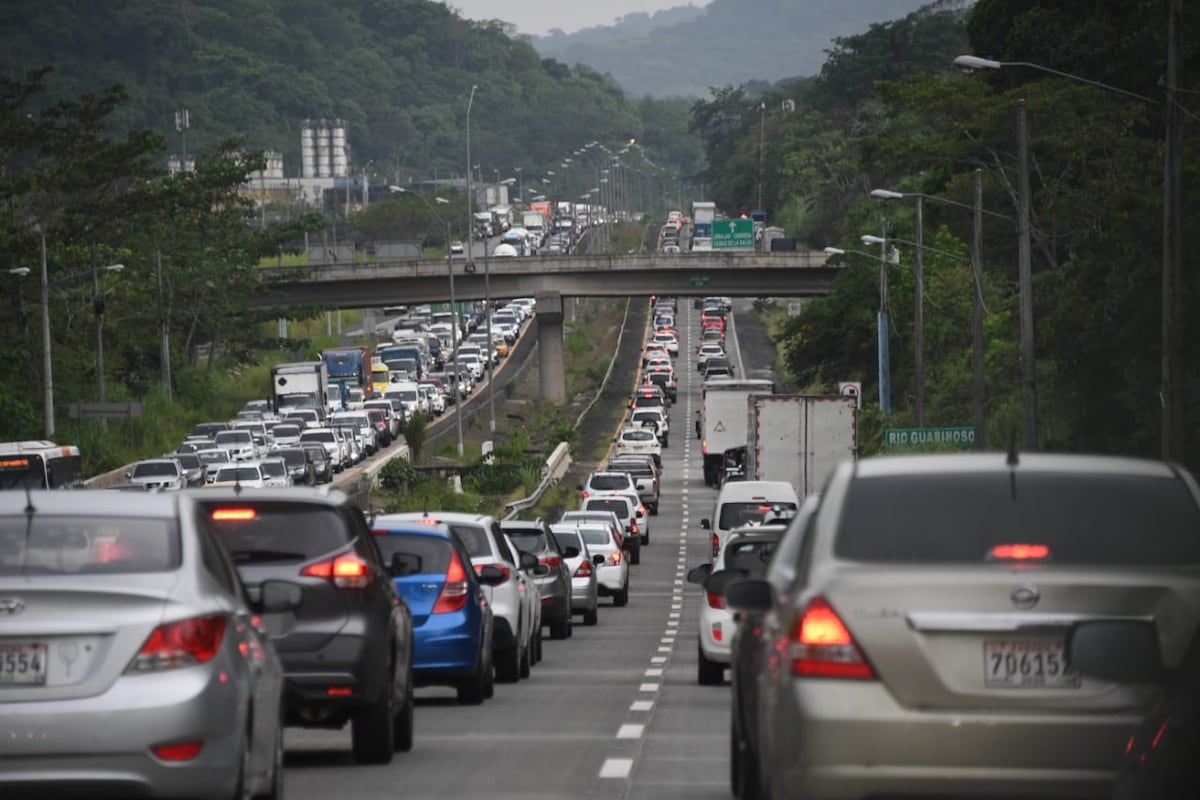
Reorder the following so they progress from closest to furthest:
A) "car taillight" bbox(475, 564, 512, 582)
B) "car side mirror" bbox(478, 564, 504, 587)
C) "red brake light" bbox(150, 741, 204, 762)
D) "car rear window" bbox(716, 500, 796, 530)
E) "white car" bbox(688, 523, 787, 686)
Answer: "red brake light" bbox(150, 741, 204, 762) < "car side mirror" bbox(478, 564, 504, 587) < "car taillight" bbox(475, 564, 512, 582) < "white car" bbox(688, 523, 787, 686) < "car rear window" bbox(716, 500, 796, 530)

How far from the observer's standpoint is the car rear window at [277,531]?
47.2ft

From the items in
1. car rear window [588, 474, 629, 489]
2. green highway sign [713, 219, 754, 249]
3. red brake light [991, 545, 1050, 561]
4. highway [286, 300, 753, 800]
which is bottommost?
car rear window [588, 474, 629, 489]

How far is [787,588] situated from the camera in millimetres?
9758

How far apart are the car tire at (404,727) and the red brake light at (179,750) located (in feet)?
17.5

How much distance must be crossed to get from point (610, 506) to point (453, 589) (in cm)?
3638

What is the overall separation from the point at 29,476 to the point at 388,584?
116 feet

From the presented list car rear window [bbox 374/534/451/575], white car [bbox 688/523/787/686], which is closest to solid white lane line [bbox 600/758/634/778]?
car rear window [bbox 374/534/451/575]

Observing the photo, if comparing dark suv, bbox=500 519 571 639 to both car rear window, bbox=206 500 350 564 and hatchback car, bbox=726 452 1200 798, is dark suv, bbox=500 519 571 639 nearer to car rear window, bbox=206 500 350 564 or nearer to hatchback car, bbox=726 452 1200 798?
car rear window, bbox=206 500 350 564

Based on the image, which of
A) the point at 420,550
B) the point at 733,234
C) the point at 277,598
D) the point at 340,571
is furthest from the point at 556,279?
the point at 277,598

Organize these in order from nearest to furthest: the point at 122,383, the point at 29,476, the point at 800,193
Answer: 1. the point at 29,476
2. the point at 122,383
3. the point at 800,193

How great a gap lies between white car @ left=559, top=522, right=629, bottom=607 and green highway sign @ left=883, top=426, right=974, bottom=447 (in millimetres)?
17394

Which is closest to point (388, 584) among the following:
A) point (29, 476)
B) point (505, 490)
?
point (29, 476)

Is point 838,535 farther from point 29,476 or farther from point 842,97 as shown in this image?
point 842,97

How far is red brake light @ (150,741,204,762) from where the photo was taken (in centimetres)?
990
